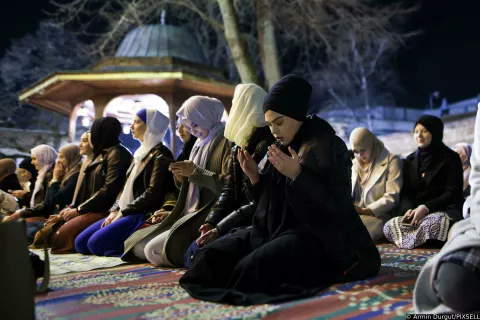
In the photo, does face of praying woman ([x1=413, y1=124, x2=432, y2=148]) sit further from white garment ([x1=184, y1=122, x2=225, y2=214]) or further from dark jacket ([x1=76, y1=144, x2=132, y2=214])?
dark jacket ([x1=76, y1=144, x2=132, y2=214])

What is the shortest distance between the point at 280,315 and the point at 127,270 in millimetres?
1837

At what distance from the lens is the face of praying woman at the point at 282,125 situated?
2.73 m

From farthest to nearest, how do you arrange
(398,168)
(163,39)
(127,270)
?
(163,39) → (398,168) → (127,270)

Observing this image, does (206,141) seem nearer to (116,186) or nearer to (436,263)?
(116,186)

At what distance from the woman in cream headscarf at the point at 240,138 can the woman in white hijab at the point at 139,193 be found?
1115mm

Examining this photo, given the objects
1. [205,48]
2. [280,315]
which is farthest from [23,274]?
[205,48]

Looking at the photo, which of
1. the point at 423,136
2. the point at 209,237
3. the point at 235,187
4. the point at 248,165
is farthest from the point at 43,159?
the point at 423,136

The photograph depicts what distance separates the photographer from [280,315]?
214cm

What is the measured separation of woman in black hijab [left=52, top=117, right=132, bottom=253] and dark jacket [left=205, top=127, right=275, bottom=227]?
1.83 meters

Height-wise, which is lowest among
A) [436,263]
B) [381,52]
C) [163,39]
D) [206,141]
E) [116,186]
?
[436,263]

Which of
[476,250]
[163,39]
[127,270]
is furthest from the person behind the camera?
[163,39]

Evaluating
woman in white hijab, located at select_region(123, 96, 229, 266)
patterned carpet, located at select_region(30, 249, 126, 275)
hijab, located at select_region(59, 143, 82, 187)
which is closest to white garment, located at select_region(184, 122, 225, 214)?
woman in white hijab, located at select_region(123, 96, 229, 266)

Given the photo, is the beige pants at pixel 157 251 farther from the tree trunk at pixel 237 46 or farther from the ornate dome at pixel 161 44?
the ornate dome at pixel 161 44

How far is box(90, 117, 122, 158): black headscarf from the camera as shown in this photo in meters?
5.04
